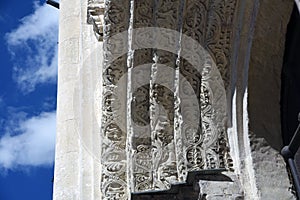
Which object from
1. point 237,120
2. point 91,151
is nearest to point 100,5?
point 91,151

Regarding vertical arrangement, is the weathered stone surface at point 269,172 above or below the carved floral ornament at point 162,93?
below

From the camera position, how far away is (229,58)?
172 inches

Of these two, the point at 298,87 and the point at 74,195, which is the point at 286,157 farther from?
the point at 74,195

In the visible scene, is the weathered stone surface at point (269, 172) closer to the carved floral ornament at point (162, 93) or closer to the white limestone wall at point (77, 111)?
the carved floral ornament at point (162, 93)

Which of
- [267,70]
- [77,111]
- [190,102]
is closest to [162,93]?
[190,102]

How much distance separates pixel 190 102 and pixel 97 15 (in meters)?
1.85

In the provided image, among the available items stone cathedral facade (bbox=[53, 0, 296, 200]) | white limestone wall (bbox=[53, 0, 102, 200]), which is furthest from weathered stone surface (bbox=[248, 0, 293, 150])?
white limestone wall (bbox=[53, 0, 102, 200])

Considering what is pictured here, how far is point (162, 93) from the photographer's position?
182 inches

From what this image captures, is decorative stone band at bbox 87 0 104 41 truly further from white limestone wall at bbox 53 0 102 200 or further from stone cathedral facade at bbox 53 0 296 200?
stone cathedral facade at bbox 53 0 296 200

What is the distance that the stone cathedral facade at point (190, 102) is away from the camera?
4.05m

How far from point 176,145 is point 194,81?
412 mm

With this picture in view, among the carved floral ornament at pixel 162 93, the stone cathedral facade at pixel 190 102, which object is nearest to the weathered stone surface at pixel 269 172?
the stone cathedral facade at pixel 190 102

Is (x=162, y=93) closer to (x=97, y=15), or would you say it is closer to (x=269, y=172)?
(x=269, y=172)

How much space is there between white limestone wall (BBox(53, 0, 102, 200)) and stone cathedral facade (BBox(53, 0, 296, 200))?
2.0 inches
